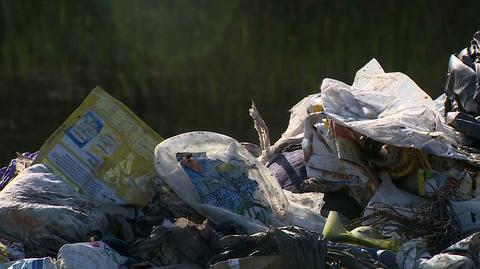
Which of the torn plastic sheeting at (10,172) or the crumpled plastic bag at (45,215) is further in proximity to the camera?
the torn plastic sheeting at (10,172)

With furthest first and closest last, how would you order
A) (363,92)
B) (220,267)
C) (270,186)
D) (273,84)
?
(273,84) → (363,92) → (270,186) → (220,267)

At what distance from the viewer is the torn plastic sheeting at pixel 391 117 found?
2580mm

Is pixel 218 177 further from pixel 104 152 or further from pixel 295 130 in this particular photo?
pixel 295 130

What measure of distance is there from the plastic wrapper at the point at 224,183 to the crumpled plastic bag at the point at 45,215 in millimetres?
194

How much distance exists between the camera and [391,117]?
8.72 feet

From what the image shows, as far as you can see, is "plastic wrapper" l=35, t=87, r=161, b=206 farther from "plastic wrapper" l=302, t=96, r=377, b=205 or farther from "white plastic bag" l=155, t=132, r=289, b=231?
"plastic wrapper" l=302, t=96, r=377, b=205

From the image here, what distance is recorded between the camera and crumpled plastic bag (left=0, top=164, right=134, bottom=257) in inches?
94.0

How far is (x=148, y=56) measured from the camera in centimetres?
652

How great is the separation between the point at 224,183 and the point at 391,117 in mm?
443

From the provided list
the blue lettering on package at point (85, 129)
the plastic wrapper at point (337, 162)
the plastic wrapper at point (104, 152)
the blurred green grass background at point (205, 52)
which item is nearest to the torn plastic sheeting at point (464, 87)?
the plastic wrapper at point (337, 162)

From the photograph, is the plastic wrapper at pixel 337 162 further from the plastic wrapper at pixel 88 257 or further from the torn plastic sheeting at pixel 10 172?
the torn plastic sheeting at pixel 10 172

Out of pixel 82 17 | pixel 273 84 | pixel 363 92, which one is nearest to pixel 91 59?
pixel 82 17

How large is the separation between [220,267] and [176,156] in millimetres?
446

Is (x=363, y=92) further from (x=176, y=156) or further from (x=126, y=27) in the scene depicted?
(x=126, y=27)
